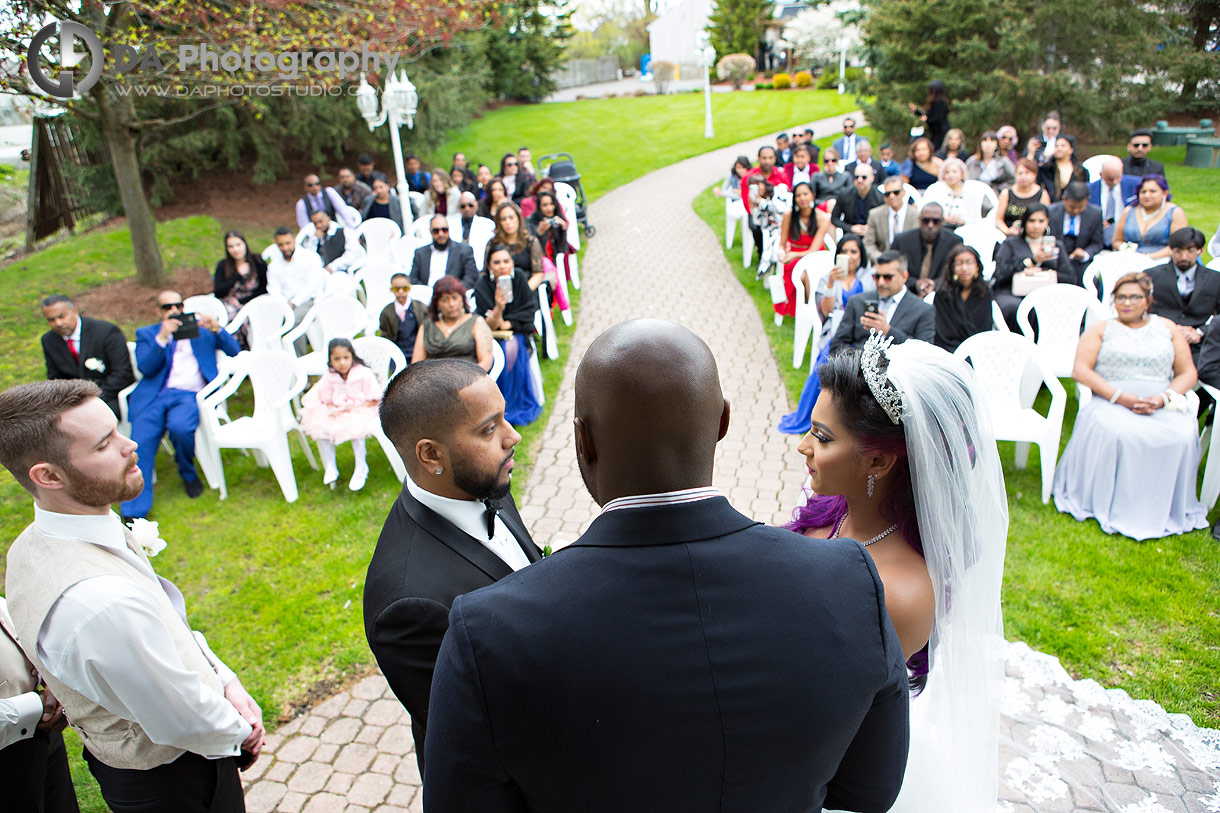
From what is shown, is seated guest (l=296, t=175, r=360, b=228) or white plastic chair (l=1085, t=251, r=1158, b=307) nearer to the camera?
white plastic chair (l=1085, t=251, r=1158, b=307)

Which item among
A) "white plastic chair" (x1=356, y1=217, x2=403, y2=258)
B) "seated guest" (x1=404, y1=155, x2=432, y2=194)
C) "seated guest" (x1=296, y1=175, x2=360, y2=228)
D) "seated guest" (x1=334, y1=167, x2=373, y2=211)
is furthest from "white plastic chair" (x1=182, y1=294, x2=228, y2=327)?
"seated guest" (x1=404, y1=155, x2=432, y2=194)

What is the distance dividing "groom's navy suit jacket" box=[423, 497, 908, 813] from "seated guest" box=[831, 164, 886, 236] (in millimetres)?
8693

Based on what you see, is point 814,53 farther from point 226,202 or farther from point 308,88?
point 308,88

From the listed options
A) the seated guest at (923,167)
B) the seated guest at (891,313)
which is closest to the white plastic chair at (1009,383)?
the seated guest at (891,313)

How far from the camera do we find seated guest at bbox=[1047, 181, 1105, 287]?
24.9 feet

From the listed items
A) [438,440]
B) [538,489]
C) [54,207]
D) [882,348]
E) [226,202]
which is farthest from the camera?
[226,202]

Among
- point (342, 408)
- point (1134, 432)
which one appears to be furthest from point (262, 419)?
point (1134, 432)

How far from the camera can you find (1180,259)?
20.0 feet

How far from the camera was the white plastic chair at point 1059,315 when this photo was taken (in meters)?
6.37

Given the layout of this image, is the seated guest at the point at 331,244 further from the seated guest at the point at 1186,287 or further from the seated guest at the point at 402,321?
the seated guest at the point at 1186,287

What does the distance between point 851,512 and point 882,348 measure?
21.9 inches

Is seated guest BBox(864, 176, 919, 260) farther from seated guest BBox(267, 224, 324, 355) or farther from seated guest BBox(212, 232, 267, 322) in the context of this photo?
seated guest BBox(212, 232, 267, 322)

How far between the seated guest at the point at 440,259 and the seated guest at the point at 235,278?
164 cm

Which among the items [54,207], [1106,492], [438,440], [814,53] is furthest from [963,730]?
[814,53]
